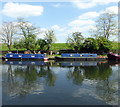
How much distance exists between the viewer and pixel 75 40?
4738cm

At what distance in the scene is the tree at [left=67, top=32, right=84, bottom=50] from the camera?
152ft

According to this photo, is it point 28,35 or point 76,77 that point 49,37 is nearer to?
point 28,35

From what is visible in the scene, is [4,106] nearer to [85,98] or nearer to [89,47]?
[85,98]

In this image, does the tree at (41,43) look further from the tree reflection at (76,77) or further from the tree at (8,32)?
the tree reflection at (76,77)

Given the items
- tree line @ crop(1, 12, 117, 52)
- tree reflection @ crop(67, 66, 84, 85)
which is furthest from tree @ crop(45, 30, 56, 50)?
tree reflection @ crop(67, 66, 84, 85)

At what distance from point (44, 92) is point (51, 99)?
1.56 metres

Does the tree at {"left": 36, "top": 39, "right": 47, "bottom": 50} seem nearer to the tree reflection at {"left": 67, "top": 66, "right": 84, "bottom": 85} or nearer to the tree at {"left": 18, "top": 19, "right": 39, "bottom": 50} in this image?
the tree at {"left": 18, "top": 19, "right": 39, "bottom": 50}

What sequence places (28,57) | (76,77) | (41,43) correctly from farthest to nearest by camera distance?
(41,43), (28,57), (76,77)

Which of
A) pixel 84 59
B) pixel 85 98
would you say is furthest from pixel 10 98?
pixel 84 59

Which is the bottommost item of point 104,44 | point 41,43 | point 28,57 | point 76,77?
point 76,77

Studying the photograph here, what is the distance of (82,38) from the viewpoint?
153 ft

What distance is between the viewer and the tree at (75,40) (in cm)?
4618

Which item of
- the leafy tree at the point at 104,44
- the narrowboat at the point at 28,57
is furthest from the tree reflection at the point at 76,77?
the leafy tree at the point at 104,44

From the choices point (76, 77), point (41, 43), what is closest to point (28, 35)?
point (41, 43)
